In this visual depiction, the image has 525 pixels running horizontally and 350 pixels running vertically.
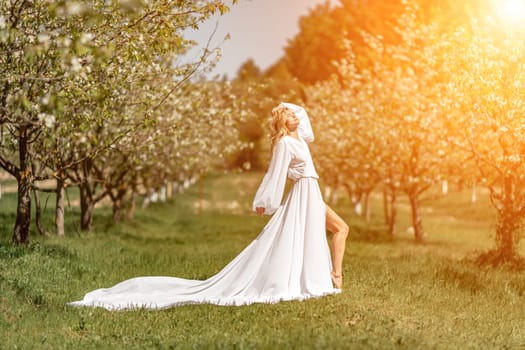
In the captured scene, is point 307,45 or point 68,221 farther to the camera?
point 307,45

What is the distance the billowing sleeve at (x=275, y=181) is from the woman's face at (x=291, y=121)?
0.32 metres

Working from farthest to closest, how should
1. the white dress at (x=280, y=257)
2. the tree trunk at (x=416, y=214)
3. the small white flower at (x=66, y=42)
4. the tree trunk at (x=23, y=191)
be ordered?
the tree trunk at (x=416, y=214), the tree trunk at (x=23, y=191), the white dress at (x=280, y=257), the small white flower at (x=66, y=42)

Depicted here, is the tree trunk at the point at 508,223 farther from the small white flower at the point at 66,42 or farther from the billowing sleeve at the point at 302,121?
the small white flower at the point at 66,42

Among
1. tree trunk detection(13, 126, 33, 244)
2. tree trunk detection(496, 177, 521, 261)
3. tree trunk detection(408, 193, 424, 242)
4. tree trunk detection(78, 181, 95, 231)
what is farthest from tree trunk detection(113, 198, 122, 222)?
tree trunk detection(496, 177, 521, 261)

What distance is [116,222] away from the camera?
26781 millimetres

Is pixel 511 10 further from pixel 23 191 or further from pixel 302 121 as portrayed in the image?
pixel 23 191

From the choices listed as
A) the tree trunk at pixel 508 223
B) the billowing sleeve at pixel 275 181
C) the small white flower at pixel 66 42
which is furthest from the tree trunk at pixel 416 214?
the small white flower at pixel 66 42

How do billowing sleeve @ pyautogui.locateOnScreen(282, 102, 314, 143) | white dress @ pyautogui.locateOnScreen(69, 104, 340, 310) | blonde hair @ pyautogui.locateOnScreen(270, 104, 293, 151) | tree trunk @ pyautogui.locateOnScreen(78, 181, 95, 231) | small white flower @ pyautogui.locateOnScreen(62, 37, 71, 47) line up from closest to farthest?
small white flower @ pyautogui.locateOnScreen(62, 37, 71, 47), white dress @ pyautogui.locateOnScreen(69, 104, 340, 310), blonde hair @ pyautogui.locateOnScreen(270, 104, 293, 151), billowing sleeve @ pyautogui.locateOnScreen(282, 102, 314, 143), tree trunk @ pyautogui.locateOnScreen(78, 181, 95, 231)

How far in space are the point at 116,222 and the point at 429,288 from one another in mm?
15552

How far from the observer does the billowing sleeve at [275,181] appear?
11336 mm

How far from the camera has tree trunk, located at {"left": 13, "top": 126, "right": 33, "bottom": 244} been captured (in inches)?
603

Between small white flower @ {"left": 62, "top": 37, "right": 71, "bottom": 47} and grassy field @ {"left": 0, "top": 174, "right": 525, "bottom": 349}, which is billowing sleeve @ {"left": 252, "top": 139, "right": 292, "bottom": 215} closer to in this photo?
grassy field @ {"left": 0, "top": 174, "right": 525, "bottom": 349}

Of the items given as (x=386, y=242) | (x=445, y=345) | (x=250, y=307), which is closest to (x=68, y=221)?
(x=386, y=242)

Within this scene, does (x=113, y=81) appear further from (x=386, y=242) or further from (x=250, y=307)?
(x=386, y=242)
